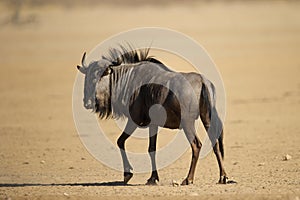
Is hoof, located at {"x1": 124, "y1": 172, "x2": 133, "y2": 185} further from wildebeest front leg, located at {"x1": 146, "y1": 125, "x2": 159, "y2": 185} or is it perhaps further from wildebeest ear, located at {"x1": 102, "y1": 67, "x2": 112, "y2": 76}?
wildebeest ear, located at {"x1": 102, "y1": 67, "x2": 112, "y2": 76}

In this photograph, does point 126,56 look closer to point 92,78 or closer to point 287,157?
point 92,78

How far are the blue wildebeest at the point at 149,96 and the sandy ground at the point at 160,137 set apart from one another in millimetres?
622

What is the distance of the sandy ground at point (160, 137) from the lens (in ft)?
33.6

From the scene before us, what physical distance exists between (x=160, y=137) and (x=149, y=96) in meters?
4.95

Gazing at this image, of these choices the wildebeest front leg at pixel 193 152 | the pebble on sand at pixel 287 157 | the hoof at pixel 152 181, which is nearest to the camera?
the wildebeest front leg at pixel 193 152

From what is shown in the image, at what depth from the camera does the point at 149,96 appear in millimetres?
10359

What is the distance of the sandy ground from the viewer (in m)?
10.2

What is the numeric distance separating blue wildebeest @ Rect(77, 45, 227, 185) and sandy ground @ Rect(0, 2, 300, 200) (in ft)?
2.04

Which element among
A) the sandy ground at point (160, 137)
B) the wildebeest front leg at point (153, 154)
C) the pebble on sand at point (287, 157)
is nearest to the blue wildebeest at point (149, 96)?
the wildebeest front leg at point (153, 154)

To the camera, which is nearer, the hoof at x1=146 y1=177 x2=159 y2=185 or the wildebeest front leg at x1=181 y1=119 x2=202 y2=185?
the wildebeest front leg at x1=181 y1=119 x2=202 y2=185

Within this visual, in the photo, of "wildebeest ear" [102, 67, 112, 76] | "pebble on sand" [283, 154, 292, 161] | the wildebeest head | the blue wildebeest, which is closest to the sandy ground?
"pebble on sand" [283, 154, 292, 161]

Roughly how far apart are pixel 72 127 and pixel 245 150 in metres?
5.02

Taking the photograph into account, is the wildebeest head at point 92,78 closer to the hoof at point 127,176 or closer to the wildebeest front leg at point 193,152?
the hoof at point 127,176

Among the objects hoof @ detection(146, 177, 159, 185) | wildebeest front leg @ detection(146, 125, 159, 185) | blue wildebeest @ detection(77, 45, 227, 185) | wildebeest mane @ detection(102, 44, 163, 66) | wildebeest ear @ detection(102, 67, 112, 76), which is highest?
wildebeest mane @ detection(102, 44, 163, 66)
